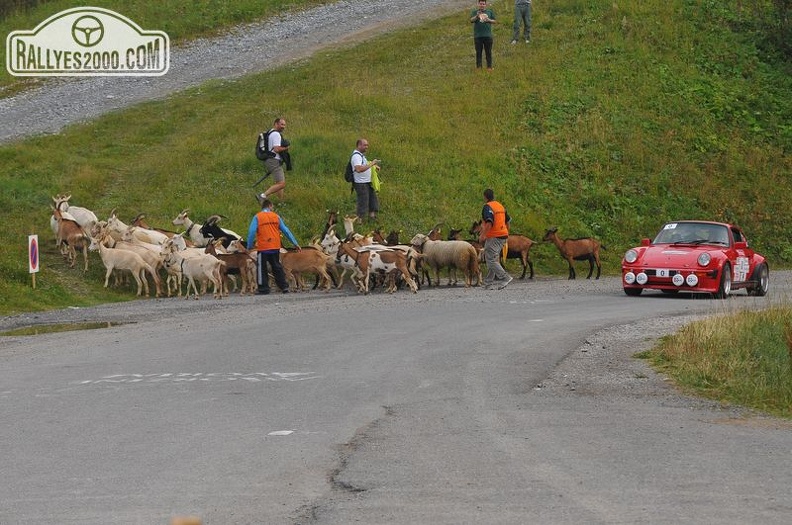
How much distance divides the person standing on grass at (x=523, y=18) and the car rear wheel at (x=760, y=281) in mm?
21791

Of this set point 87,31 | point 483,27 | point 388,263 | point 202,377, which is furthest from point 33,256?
point 87,31

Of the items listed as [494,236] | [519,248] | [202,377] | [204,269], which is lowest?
[202,377]

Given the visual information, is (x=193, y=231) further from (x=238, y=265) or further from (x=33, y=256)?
(x=33, y=256)

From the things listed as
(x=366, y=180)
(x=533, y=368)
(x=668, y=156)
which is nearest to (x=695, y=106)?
(x=668, y=156)

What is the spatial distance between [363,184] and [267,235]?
16.7ft

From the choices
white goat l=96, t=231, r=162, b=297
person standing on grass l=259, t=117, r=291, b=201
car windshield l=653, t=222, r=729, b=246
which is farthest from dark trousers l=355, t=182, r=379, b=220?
car windshield l=653, t=222, r=729, b=246

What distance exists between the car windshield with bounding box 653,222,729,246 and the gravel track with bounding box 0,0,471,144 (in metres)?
21.2

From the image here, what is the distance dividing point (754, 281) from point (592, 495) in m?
17.8

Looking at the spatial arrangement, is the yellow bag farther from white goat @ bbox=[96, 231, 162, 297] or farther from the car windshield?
the car windshield

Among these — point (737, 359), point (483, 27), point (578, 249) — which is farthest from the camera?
point (483, 27)

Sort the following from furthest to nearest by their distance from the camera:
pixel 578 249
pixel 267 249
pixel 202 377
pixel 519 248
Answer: pixel 578 249 < pixel 519 248 < pixel 267 249 < pixel 202 377

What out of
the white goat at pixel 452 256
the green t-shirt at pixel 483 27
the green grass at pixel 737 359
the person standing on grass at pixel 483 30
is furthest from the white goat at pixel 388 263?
the green t-shirt at pixel 483 27

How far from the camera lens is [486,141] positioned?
3784 cm

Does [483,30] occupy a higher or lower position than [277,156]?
higher
